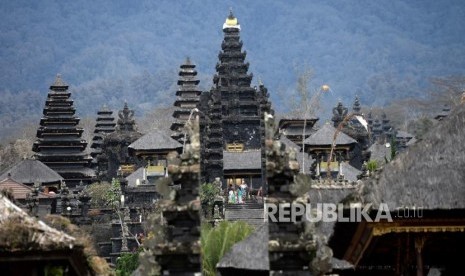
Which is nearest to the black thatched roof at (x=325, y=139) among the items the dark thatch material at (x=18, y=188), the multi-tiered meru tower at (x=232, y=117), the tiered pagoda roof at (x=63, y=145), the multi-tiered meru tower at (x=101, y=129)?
the multi-tiered meru tower at (x=232, y=117)

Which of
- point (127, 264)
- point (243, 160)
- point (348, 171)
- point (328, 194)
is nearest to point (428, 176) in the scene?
point (328, 194)

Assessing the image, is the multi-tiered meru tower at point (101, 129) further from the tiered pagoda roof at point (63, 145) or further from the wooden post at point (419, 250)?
the wooden post at point (419, 250)

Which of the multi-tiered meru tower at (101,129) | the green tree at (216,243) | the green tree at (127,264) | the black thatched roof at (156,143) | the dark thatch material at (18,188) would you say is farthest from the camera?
the multi-tiered meru tower at (101,129)

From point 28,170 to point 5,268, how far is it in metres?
51.5

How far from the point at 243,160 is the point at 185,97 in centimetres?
2181

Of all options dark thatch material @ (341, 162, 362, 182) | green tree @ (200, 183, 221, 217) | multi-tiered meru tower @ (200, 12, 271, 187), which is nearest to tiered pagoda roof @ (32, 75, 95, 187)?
multi-tiered meru tower @ (200, 12, 271, 187)

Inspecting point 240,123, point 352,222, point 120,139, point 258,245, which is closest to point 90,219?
point 240,123

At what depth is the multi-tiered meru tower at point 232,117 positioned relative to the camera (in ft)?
222

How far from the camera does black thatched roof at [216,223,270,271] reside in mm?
22000

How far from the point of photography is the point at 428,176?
634 inches

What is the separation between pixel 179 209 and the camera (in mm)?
14750

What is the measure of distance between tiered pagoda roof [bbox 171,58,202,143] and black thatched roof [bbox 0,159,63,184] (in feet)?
47.1

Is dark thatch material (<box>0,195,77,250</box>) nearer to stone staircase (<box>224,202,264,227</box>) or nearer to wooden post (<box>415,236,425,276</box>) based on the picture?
wooden post (<box>415,236,425,276</box>)

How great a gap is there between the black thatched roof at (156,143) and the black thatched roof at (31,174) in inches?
213
